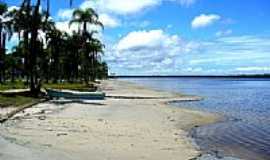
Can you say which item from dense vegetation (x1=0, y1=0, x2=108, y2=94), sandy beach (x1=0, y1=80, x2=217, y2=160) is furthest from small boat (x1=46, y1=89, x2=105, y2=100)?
sandy beach (x1=0, y1=80, x2=217, y2=160)

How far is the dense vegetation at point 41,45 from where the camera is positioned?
43.2m

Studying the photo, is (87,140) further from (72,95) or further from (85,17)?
(85,17)

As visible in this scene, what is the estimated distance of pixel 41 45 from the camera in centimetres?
5622

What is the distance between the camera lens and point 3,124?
2033 centimetres

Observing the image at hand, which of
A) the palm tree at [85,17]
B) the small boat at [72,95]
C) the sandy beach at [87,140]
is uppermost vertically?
the palm tree at [85,17]

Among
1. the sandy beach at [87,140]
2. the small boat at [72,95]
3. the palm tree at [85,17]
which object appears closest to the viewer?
the sandy beach at [87,140]

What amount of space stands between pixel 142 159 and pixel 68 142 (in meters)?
3.40

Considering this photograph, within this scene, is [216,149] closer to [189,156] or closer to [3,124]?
[189,156]

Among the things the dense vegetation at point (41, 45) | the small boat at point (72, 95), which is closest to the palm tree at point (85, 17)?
the dense vegetation at point (41, 45)

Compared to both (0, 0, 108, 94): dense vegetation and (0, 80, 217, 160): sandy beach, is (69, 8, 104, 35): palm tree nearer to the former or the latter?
(0, 0, 108, 94): dense vegetation

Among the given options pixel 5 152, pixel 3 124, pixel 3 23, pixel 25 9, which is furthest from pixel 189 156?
pixel 3 23

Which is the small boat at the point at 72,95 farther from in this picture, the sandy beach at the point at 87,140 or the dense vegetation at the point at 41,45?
the sandy beach at the point at 87,140

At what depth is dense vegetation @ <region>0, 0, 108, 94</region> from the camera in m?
43.2

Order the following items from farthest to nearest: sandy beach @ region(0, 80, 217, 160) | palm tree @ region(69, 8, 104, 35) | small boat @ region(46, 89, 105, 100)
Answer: palm tree @ region(69, 8, 104, 35) → small boat @ region(46, 89, 105, 100) → sandy beach @ region(0, 80, 217, 160)
